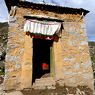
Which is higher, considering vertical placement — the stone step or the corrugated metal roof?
the corrugated metal roof

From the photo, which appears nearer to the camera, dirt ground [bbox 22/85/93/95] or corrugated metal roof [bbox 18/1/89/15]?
dirt ground [bbox 22/85/93/95]

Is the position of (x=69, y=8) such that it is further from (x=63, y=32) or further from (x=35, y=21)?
(x=35, y=21)

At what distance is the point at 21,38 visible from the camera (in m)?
7.33

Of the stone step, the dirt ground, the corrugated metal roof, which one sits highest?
the corrugated metal roof

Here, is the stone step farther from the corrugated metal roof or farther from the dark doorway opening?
the corrugated metal roof

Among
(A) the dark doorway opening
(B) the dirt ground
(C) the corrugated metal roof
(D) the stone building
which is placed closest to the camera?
(B) the dirt ground

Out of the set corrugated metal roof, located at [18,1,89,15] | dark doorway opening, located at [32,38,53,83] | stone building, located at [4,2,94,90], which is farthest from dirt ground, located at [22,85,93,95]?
corrugated metal roof, located at [18,1,89,15]

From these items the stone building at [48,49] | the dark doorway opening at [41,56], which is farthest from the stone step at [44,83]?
the dark doorway opening at [41,56]

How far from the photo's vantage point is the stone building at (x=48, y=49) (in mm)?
7062

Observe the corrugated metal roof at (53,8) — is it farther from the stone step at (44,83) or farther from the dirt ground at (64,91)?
the dirt ground at (64,91)

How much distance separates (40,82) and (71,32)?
2538 mm

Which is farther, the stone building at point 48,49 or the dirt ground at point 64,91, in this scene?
the stone building at point 48,49

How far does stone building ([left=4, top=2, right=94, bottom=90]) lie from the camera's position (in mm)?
7062

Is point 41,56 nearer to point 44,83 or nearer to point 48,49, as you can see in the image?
point 48,49
